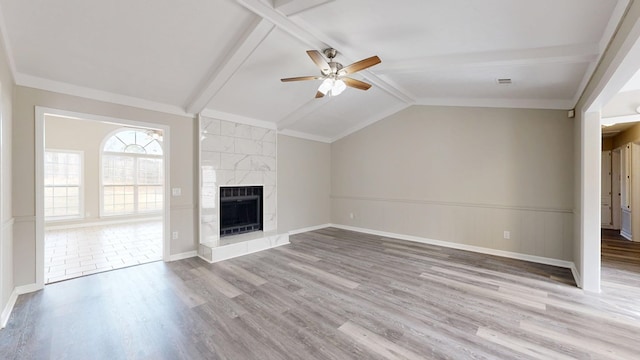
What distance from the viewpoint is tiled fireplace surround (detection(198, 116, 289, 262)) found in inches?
174

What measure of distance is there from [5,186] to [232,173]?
2776 mm

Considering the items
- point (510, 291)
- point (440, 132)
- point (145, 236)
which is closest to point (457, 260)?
point (510, 291)

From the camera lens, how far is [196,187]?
442 centimetres

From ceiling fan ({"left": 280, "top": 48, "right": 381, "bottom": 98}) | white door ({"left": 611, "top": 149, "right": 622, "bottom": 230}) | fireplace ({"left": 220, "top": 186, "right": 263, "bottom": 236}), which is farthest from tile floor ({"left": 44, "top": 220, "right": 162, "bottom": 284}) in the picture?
white door ({"left": 611, "top": 149, "right": 622, "bottom": 230})

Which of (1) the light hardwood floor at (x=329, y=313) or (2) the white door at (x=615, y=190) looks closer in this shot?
(1) the light hardwood floor at (x=329, y=313)

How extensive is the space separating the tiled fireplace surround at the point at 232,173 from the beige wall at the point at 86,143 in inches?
193

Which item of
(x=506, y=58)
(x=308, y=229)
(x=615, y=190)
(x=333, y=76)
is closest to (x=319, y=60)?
(x=333, y=76)

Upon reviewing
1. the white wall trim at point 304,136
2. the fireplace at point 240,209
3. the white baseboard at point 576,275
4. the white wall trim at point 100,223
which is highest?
the white wall trim at point 304,136

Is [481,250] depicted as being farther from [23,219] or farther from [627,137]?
[23,219]

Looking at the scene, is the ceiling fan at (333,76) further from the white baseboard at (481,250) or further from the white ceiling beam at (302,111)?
the white baseboard at (481,250)

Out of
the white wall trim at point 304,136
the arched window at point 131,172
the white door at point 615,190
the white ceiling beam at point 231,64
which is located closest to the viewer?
the white ceiling beam at point 231,64

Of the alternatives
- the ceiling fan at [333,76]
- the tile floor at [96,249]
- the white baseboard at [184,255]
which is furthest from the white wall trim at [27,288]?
the ceiling fan at [333,76]

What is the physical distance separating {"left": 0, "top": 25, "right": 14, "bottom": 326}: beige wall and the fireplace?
258 centimetres

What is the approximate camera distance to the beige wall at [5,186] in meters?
2.32
